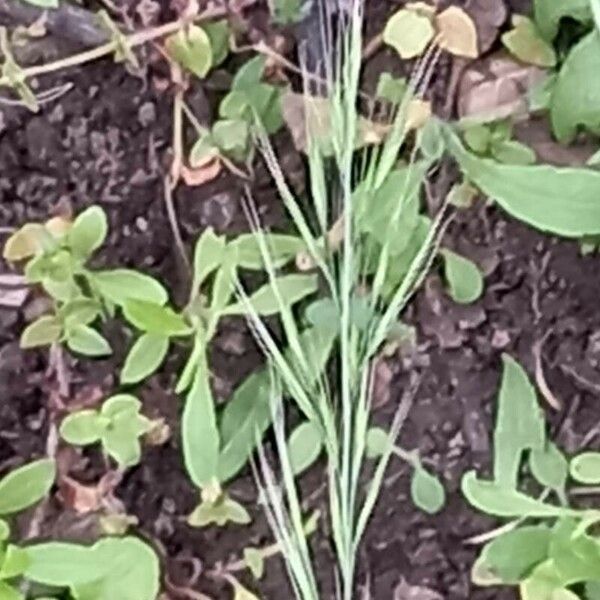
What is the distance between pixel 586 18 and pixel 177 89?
0.31 meters

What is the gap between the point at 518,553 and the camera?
1.09 m

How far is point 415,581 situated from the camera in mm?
1114

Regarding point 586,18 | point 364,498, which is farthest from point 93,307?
point 586,18

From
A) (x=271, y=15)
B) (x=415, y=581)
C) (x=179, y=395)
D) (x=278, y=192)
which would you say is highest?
(x=271, y=15)

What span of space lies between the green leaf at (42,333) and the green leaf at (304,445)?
19 cm

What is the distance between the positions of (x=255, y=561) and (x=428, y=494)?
5.4 inches

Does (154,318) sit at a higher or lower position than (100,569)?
A: higher

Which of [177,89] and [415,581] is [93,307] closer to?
[177,89]

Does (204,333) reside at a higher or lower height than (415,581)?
higher

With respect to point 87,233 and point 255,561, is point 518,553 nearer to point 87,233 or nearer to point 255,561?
point 255,561

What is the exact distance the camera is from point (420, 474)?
112cm

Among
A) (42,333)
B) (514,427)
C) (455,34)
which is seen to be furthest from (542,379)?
(42,333)

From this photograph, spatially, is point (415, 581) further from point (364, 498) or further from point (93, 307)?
point (93, 307)

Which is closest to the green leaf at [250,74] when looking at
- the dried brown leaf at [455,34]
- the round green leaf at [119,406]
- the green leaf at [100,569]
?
the dried brown leaf at [455,34]
